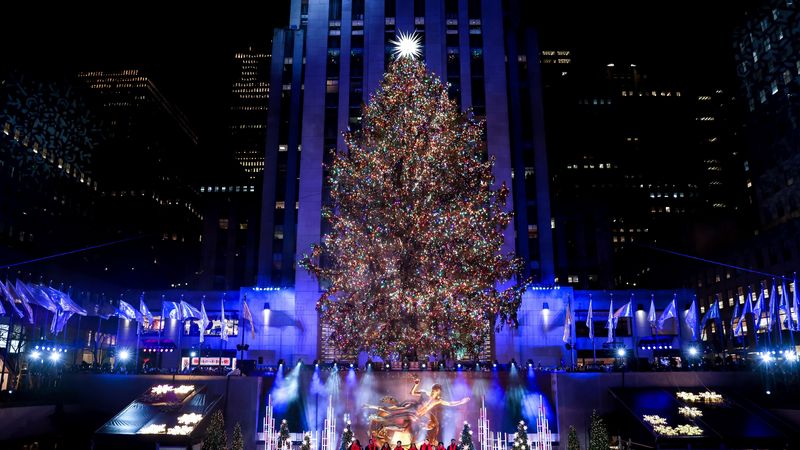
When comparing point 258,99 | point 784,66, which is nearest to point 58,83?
point 784,66

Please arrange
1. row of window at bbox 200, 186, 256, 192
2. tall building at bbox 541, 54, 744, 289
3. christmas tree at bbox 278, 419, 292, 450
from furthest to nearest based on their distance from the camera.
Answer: tall building at bbox 541, 54, 744, 289 < row of window at bbox 200, 186, 256, 192 < christmas tree at bbox 278, 419, 292, 450

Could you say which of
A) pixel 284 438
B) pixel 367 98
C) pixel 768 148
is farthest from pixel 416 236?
pixel 768 148

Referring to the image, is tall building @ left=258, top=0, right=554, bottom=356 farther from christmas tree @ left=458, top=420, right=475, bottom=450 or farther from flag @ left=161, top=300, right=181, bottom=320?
christmas tree @ left=458, top=420, right=475, bottom=450

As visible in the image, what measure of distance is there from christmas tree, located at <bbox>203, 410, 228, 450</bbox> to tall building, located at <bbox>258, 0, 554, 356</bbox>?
2886cm

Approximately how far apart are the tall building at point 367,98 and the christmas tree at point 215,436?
28.9 meters

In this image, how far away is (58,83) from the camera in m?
65.7

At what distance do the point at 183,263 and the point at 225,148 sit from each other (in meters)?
48.9

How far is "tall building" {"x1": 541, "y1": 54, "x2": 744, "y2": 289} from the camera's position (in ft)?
492

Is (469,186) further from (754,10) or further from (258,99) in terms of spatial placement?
(258,99)

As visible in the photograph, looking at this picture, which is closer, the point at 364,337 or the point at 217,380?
the point at 217,380

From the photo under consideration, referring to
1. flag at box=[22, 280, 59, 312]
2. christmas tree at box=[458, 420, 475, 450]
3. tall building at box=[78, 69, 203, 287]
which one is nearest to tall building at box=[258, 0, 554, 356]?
flag at box=[22, 280, 59, 312]

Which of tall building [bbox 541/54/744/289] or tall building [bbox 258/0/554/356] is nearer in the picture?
tall building [bbox 258/0/554/356]

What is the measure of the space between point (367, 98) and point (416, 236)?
2546cm

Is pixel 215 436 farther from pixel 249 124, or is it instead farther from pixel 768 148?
pixel 249 124
